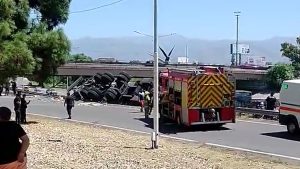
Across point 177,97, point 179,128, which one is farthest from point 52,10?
point 179,128

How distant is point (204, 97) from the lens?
2423cm

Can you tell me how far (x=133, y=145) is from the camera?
1831 cm

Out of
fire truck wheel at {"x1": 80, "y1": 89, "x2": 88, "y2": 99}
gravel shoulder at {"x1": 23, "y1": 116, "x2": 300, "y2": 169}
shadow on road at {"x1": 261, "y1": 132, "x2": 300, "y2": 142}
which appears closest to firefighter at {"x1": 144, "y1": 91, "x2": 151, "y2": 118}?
shadow on road at {"x1": 261, "y1": 132, "x2": 300, "y2": 142}

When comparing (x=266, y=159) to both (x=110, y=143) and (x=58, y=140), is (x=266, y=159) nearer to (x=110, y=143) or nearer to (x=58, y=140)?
(x=110, y=143)

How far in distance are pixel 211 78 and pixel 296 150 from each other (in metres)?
6.68

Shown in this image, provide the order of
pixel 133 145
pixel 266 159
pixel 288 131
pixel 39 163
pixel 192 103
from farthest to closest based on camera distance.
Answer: pixel 192 103, pixel 288 131, pixel 133 145, pixel 266 159, pixel 39 163

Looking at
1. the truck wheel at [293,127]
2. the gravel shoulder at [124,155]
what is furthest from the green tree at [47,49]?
the truck wheel at [293,127]

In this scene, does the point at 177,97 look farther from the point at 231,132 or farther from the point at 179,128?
the point at 231,132

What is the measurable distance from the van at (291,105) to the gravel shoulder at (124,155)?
4.41 metres

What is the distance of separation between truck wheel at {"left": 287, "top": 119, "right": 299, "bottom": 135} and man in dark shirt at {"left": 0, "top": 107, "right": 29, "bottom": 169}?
51.0ft

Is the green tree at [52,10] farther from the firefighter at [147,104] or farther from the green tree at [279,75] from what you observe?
the green tree at [279,75]

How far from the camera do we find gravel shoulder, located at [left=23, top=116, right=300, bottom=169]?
13867 millimetres

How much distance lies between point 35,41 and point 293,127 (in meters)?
10.1

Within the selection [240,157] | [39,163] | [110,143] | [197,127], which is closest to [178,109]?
[197,127]
